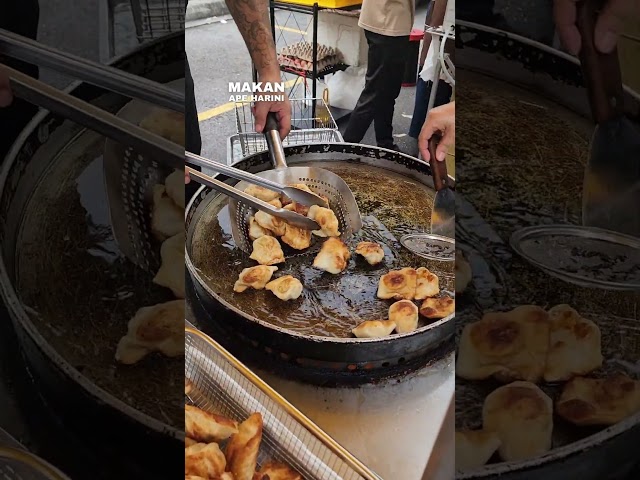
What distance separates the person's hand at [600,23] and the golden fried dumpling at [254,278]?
20.8 inches

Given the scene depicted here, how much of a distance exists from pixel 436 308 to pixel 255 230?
0.32 metres

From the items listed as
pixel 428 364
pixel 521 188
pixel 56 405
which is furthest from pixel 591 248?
pixel 56 405

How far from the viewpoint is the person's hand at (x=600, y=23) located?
585 mm

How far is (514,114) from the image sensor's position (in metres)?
0.64

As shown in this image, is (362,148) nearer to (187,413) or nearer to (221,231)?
(221,231)

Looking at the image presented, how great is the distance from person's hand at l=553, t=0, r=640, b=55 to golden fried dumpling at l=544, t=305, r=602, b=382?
319 mm

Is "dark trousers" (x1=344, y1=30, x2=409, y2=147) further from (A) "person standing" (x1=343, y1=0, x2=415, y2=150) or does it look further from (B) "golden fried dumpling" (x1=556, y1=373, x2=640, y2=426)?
(B) "golden fried dumpling" (x1=556, y1=373, x2=640, y2=426)

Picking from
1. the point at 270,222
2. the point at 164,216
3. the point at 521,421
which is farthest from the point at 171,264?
the point at 521,421

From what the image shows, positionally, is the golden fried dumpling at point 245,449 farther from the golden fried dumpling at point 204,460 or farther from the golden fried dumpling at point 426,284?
the golden fried dumpling at point 426,284

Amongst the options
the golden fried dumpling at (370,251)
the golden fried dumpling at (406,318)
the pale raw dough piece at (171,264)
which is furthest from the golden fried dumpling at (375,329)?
the pale raw dough piece at (171,264)

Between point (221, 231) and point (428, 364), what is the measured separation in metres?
0.39

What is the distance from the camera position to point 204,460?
73cm

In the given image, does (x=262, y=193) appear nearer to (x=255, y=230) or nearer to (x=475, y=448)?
(x=255, y=230)

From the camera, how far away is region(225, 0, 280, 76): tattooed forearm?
74cm
